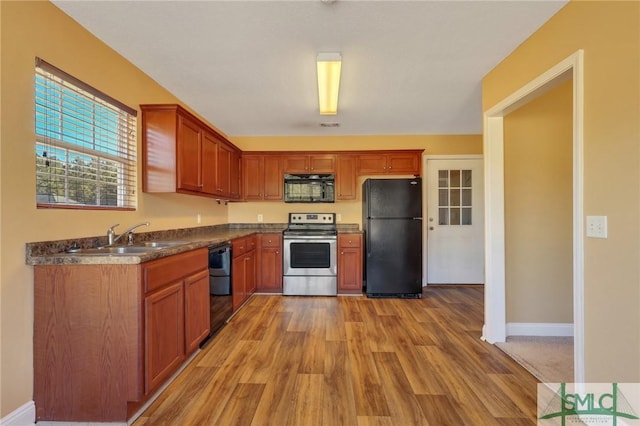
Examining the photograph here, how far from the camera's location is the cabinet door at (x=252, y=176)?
14.4 feet

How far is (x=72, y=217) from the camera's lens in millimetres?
1794

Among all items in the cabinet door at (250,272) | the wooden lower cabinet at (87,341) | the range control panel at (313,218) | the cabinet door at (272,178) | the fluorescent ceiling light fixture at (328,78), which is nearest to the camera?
the wooden lower cabinet at (87,341)

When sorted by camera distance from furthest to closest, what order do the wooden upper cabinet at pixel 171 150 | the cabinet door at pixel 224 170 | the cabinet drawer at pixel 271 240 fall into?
the cabinet drawer at pixel 271 240 → the cabinet door at pixel 224 170 → the wooden upper cabinet at pixel 171 150

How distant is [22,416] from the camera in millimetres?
1499

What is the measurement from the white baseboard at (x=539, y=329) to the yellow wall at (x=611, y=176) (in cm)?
117

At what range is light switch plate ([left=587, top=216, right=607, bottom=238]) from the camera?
4.82 feet

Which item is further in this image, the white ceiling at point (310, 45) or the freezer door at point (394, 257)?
the freezer door at point (394, 257)

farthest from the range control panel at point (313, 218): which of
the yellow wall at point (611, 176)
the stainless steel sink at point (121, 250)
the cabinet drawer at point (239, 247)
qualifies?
the yellow wall at point (611, 176)

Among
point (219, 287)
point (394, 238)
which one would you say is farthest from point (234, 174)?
point (394, 238)

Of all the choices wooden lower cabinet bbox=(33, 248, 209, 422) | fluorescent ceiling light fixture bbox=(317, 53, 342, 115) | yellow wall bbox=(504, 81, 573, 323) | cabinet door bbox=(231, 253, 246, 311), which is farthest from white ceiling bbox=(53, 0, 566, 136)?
cabinet door bbox=(231, 253, 246, 311)

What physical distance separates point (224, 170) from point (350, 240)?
1969 millimetres

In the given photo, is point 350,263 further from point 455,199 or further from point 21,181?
point 21,181

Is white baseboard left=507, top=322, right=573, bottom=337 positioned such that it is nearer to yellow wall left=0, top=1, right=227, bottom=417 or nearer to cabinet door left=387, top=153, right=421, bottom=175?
cabinet door left=387, top=153, right=421, bottom=175

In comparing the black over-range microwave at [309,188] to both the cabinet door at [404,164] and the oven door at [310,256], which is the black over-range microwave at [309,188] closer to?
the oven door at [310,256]
